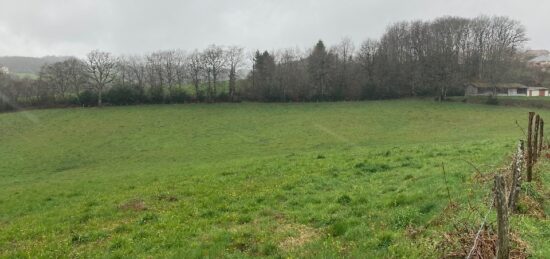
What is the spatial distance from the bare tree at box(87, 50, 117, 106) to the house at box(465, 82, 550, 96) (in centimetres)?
8059

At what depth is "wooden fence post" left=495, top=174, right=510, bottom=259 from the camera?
4.98 m

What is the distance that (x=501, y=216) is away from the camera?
5016mm

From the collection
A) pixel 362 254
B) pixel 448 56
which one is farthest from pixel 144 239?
pixel 448 56

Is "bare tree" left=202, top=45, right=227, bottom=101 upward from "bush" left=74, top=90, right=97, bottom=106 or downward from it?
upward

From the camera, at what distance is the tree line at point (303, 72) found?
81.0 metres

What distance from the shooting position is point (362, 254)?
297 inches

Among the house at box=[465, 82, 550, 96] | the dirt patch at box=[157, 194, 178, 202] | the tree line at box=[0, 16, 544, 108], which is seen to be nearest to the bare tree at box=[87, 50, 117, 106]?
the tree line at box=[0, 16, 544, 108]

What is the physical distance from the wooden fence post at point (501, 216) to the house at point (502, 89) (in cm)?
8481

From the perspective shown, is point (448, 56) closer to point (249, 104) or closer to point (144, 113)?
point (249, 104)

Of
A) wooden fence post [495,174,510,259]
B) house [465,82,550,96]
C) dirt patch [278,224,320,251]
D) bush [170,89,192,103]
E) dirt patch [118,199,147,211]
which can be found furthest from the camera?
house [465,82,550,96]

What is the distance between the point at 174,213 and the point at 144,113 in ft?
196

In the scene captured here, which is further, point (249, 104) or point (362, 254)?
point (249, 104)

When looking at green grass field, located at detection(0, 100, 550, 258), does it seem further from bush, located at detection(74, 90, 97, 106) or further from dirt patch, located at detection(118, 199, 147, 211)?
bush, located at detection(74, 90, 97, 106)

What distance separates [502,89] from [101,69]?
93.9 m
